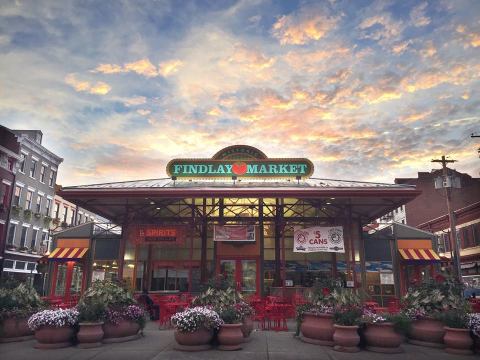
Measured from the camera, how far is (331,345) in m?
12.2

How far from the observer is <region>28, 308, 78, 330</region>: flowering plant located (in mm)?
11883

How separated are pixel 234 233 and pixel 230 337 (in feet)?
36.9

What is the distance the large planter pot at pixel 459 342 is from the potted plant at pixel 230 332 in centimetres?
631

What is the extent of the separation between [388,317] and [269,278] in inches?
515

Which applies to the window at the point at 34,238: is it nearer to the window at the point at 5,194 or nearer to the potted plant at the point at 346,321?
the window at the point at 5,194

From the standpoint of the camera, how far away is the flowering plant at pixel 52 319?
11.9 metres

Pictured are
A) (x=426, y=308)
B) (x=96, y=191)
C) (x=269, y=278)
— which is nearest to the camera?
(x=426, y=308)

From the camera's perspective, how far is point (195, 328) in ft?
37.8

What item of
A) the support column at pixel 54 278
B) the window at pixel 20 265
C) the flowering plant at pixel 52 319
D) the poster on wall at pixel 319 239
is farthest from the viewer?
the window at pixel 20 265

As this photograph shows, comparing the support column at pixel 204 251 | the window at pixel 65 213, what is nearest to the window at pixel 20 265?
the window at pixel 65 213

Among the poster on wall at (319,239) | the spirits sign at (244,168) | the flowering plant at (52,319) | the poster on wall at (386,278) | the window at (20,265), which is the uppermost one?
the spirits sign at (244,168)

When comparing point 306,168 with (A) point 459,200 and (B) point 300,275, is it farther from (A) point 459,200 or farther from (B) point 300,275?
(A) point 459,200

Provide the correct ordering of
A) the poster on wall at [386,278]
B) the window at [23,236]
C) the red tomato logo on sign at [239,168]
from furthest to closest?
the window at [23,236], the poster on wall at [386,278], the red tomato logo on sign at [239,168]

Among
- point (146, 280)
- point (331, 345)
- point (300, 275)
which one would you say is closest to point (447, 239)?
point (300, 275)
